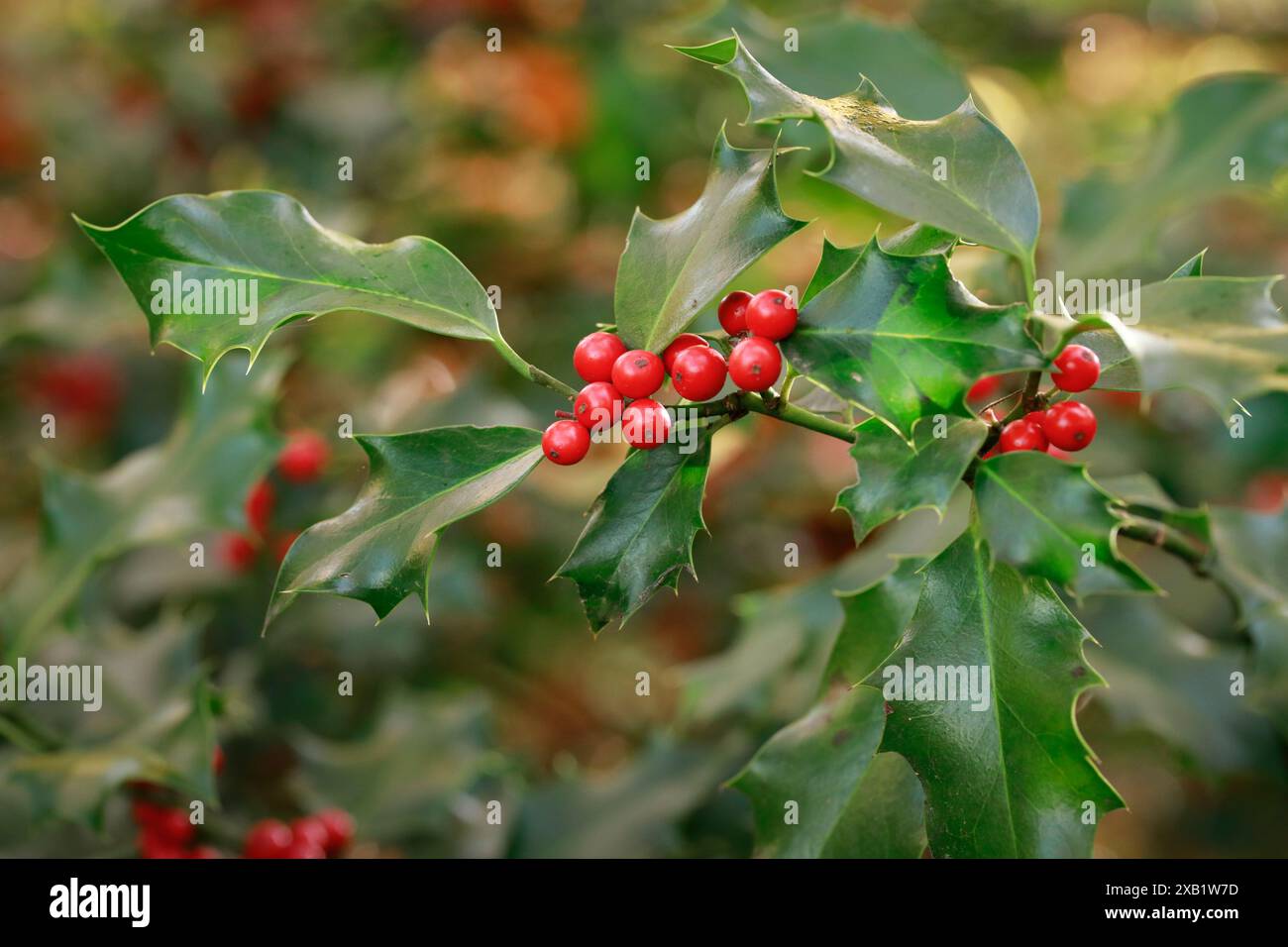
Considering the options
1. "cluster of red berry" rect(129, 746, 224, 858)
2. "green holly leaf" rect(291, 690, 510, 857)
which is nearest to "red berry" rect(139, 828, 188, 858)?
Answer: "cluster of red berry" rect(129, 746, 224, 858)

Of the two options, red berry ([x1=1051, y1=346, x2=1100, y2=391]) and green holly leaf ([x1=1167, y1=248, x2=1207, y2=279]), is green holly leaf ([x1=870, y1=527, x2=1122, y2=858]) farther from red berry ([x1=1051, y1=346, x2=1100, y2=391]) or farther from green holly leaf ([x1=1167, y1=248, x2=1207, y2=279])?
green holly leaf ([x1=1167, y1=248, x2=1207, y2=279])

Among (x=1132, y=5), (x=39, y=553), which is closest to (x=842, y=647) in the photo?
(x=39, y=553)

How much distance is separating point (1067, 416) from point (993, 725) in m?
0.20

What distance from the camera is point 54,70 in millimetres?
2281

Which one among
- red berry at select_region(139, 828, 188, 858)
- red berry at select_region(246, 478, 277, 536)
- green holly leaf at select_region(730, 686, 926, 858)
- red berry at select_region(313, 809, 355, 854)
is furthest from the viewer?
red berry at select_region(246, 478, 277, 536)

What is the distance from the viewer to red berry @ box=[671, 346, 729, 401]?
0.67 meters

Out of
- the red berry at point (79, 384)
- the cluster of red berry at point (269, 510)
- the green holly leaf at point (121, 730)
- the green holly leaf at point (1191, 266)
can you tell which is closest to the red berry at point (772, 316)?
the green holly leaf at point (1191, 266)

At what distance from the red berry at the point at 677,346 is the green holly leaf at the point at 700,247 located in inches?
0.4

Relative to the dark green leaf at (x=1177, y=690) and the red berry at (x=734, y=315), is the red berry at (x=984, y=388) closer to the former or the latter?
the dark green leaf at (x=1177, y=690)

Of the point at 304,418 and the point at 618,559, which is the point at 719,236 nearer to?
the point at 618,559

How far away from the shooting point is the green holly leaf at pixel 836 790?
82 cm

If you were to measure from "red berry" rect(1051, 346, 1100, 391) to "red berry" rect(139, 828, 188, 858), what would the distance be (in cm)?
93

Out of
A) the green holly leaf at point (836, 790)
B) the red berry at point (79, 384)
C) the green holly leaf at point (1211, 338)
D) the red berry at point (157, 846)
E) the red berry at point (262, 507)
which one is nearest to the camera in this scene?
the green holly leaf at point (1211, 338)

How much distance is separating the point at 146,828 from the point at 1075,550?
95 cm
